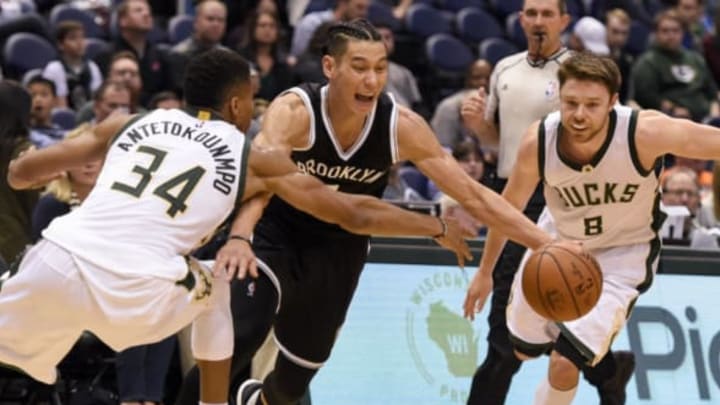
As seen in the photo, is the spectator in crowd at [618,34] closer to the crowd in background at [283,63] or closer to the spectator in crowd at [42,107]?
the crowd in background at [283,63]

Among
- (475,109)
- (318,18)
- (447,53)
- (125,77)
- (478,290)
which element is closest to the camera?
(478,290)

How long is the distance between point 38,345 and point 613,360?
2.84 metres

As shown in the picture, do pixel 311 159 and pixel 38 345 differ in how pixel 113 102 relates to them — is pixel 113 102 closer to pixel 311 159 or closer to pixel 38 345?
pixel 311 159

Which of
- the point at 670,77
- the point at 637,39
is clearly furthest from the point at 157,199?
the point at 637,39

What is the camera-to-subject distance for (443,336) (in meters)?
8.64

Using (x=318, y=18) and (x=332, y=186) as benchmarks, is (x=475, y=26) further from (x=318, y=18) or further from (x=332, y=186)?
(x=332, y=186)

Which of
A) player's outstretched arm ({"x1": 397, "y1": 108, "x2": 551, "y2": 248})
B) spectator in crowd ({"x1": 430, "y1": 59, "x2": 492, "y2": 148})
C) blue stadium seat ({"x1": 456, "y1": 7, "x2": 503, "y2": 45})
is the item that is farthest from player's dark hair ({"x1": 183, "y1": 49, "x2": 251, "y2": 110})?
blue stadium seat ({"x1": 456, "y1": 7, "x2": 503, "y2": 45})

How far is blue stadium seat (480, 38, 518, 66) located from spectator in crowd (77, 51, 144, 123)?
12.6 feet

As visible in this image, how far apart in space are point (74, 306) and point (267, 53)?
6.75m

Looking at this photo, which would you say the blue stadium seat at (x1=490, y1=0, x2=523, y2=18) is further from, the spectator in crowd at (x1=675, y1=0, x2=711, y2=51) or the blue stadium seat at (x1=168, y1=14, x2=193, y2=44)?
the blue stadium seat at (x1=168, y1=14, x2=193, y2=44)

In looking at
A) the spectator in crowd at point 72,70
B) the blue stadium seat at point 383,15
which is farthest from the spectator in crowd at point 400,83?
the spectator in crowd at point 72,70

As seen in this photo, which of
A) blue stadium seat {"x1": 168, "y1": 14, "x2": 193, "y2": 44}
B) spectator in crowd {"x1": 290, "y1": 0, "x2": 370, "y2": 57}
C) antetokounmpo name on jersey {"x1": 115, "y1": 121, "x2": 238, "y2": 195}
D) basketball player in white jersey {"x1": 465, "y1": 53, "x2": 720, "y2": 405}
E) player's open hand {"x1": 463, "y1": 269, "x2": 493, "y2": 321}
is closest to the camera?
antetokounmpo name on jersey {"x1": 115, "y1": 121, "x2": 238, "y2": 195}

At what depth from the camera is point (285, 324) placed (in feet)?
23.2

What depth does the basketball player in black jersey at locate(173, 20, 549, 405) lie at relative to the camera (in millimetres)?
6719
